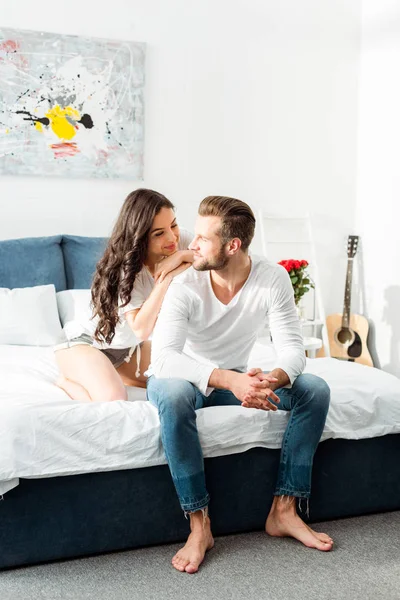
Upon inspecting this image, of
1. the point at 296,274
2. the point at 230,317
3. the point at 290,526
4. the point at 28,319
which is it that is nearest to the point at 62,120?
the point at 28,319

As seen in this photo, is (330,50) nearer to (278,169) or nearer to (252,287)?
(278,169)

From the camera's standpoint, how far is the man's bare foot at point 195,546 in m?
2.20

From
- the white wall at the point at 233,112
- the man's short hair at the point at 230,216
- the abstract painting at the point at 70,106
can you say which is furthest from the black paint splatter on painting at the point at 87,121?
the man's short hair at the point at 230,216

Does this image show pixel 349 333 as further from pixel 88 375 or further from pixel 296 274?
pixel 88 375

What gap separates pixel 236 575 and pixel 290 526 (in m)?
0.29

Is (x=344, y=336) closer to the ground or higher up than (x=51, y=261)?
closer to the ground

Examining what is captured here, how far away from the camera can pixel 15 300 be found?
3.62 meters

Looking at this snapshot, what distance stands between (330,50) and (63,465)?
348 centimetres

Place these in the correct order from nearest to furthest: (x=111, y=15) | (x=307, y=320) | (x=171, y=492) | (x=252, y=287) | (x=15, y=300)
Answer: (x=171, y=492) → (x=252, y=287) → (x=15, y=300) → (x=111, y=15) → (x=307, y=320)

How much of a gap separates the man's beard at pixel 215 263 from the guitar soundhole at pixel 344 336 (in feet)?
7.63

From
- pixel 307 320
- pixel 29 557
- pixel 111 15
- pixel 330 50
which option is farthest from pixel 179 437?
pixel 330 50

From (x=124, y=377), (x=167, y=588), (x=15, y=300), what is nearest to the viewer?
(x=167, y=588)

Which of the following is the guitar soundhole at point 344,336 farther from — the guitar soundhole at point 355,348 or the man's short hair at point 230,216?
the man's short hair at point 230,216

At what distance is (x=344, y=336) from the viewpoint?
4676 mm
